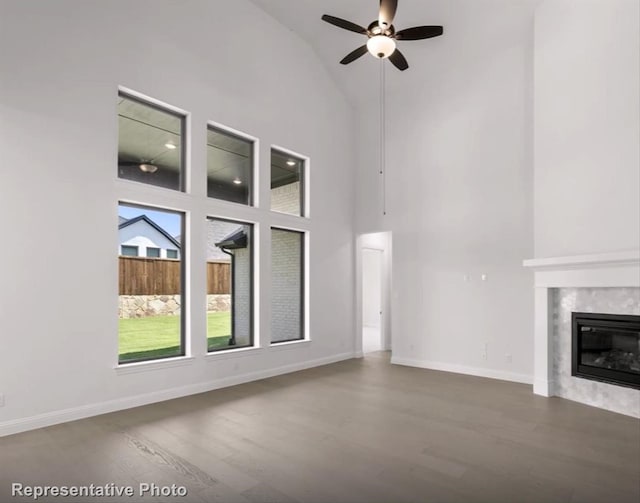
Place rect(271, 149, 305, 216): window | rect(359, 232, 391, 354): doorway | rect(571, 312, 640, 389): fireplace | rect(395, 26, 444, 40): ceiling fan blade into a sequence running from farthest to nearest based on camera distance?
rect(359, 232, 391, 354): doorway
rect(271, 149, 305, 216): window
rect(395, 26, 444, 40): ceiling fan blade
rect(571, 312, 640, 389): fireplace

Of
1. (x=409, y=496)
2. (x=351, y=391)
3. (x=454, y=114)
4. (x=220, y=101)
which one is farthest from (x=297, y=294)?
(x=409, y=496)

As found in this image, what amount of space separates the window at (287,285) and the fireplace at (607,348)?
413 cm

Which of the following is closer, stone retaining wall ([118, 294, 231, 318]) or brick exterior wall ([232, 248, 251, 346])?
stone retaining wall ([118, 294, 231, 318])

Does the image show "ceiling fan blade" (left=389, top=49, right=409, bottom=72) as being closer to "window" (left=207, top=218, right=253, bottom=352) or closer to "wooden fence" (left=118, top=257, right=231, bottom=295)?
"window" (left=207, top=218, right=253, bottom=352)

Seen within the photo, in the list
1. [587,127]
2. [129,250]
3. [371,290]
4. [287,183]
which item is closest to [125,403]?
[129,250]

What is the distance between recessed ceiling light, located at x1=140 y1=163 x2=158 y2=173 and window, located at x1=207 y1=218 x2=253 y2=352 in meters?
0.99

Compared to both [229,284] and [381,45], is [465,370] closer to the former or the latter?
[229,284]

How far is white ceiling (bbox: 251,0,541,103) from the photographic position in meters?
5.85

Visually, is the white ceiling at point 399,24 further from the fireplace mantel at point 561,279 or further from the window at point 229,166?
the fireplace mantel at point 561,279

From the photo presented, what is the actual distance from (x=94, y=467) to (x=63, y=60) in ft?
13.1

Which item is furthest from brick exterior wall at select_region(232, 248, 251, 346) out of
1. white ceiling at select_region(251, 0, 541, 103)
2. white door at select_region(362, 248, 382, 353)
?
white door at select_region(362, 248, 382, 353)

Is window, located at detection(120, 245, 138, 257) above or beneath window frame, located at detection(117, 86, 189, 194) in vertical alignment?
beneath

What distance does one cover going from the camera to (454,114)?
678cm

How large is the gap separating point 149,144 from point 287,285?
3112 millimetres
